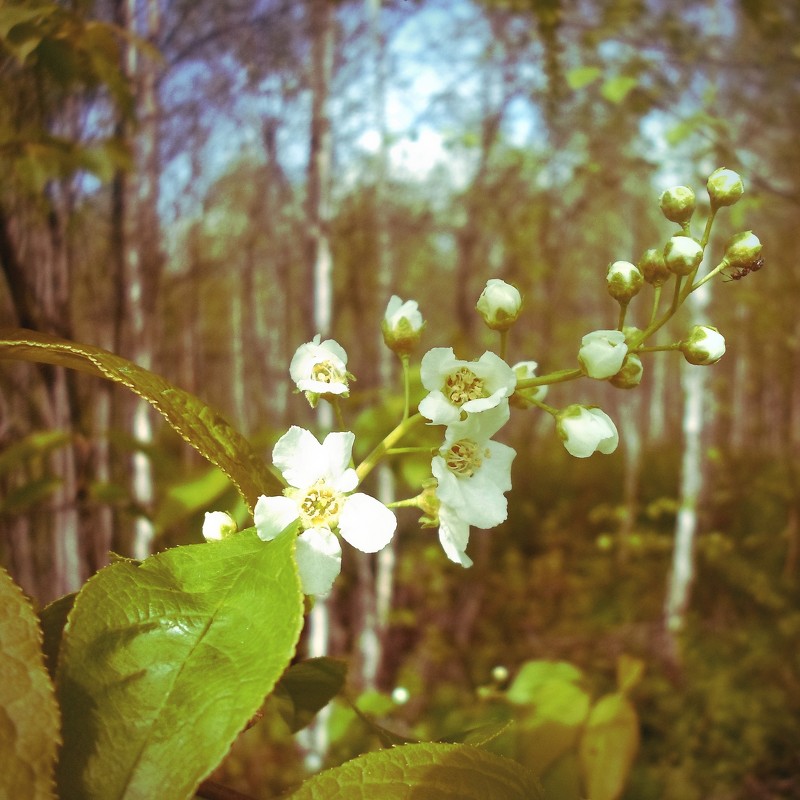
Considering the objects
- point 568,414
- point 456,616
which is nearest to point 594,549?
point 456,616

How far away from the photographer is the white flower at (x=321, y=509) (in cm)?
76

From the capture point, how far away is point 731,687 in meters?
5.57

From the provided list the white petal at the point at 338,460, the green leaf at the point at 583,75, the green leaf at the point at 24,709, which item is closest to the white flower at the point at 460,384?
the white petal at the point at 338,460

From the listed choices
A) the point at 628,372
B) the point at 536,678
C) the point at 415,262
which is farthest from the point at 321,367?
the point at 415,262

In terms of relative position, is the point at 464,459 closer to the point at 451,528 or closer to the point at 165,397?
the point at 451,528

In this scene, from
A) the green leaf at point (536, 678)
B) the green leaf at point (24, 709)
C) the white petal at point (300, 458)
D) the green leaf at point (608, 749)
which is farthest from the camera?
the green leaf at point (536, 678)

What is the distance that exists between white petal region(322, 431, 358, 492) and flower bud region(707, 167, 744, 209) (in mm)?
713

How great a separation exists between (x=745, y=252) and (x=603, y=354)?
0.32 meters

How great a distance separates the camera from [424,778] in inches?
25.4

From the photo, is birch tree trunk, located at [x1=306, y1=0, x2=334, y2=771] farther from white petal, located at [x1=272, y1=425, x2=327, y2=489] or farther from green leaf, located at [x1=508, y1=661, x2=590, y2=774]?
white petal, located at [x1=272, y1=425, x2=327, y2=489]

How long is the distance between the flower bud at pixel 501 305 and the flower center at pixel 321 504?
33 centimetres

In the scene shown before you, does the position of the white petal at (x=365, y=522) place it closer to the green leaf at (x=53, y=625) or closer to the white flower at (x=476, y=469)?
the white flower at (x=476, y=469)

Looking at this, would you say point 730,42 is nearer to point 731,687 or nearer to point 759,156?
point 759,156

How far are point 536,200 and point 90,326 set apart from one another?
6274 mm
